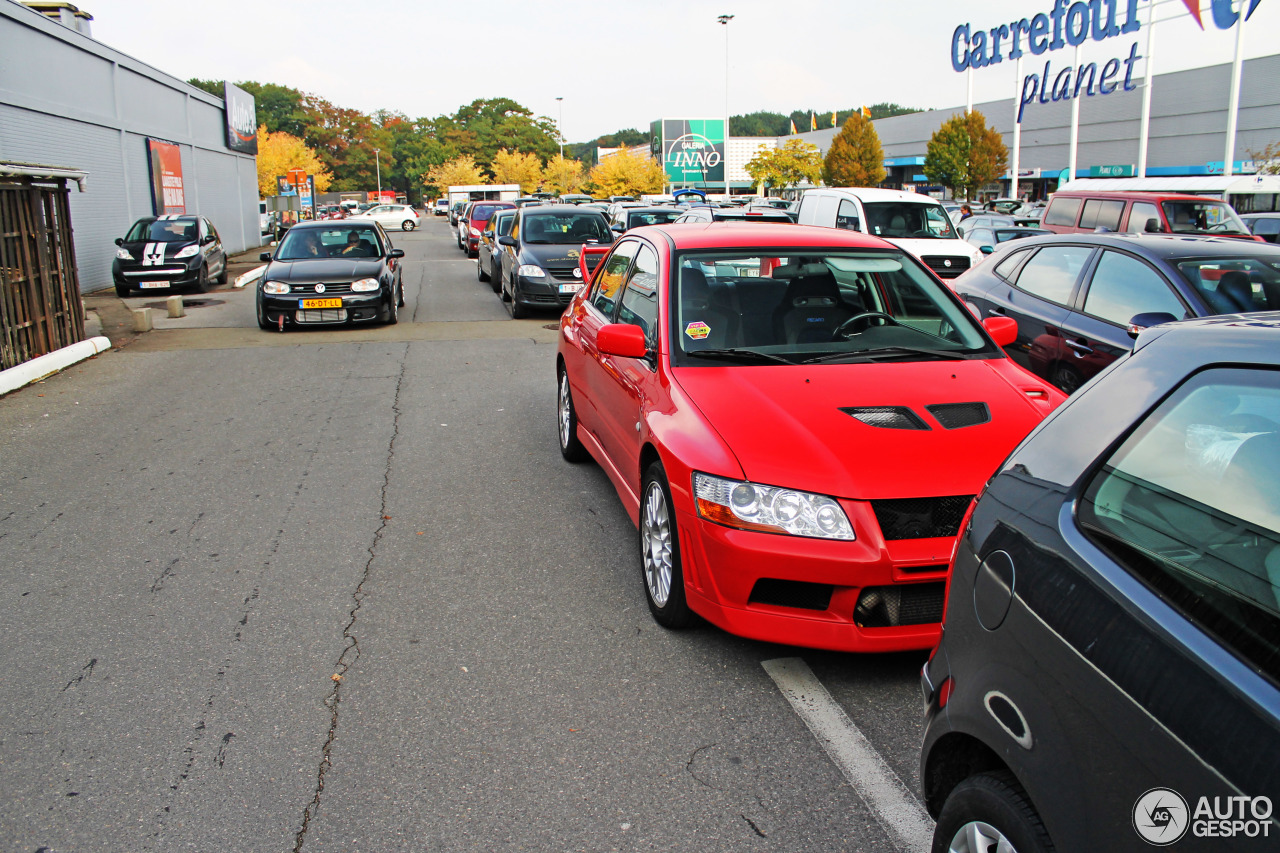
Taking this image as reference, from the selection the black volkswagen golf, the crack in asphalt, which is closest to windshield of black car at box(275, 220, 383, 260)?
the black volkswagen golf

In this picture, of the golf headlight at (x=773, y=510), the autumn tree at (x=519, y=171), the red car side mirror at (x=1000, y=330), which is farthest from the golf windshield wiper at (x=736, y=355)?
the autumn tree at (x=519, y=171)

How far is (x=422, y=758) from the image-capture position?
316 centimetres

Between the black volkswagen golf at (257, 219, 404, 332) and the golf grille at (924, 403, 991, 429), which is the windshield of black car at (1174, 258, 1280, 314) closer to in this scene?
the golf grille at (924, 403, 991, 429)

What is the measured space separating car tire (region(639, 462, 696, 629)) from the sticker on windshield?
717 millimetres

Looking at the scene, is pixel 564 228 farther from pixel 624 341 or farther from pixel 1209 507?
pixel 1209 507

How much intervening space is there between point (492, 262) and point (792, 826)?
1802 centimetres

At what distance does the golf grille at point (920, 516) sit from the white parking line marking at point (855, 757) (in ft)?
2.30

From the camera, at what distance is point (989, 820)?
193 cm

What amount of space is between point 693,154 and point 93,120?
53.7 meters

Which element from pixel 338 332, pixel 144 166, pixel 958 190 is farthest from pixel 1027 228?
pixel 958 190

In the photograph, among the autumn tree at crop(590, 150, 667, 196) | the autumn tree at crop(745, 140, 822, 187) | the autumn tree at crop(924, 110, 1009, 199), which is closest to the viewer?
the autumn tree at crop(924, 110, 1009, 199)

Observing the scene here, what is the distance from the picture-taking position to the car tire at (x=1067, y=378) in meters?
6.73

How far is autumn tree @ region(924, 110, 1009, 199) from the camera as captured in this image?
4772cm

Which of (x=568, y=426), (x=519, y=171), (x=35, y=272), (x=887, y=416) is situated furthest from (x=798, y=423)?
(x=519, y=171)
